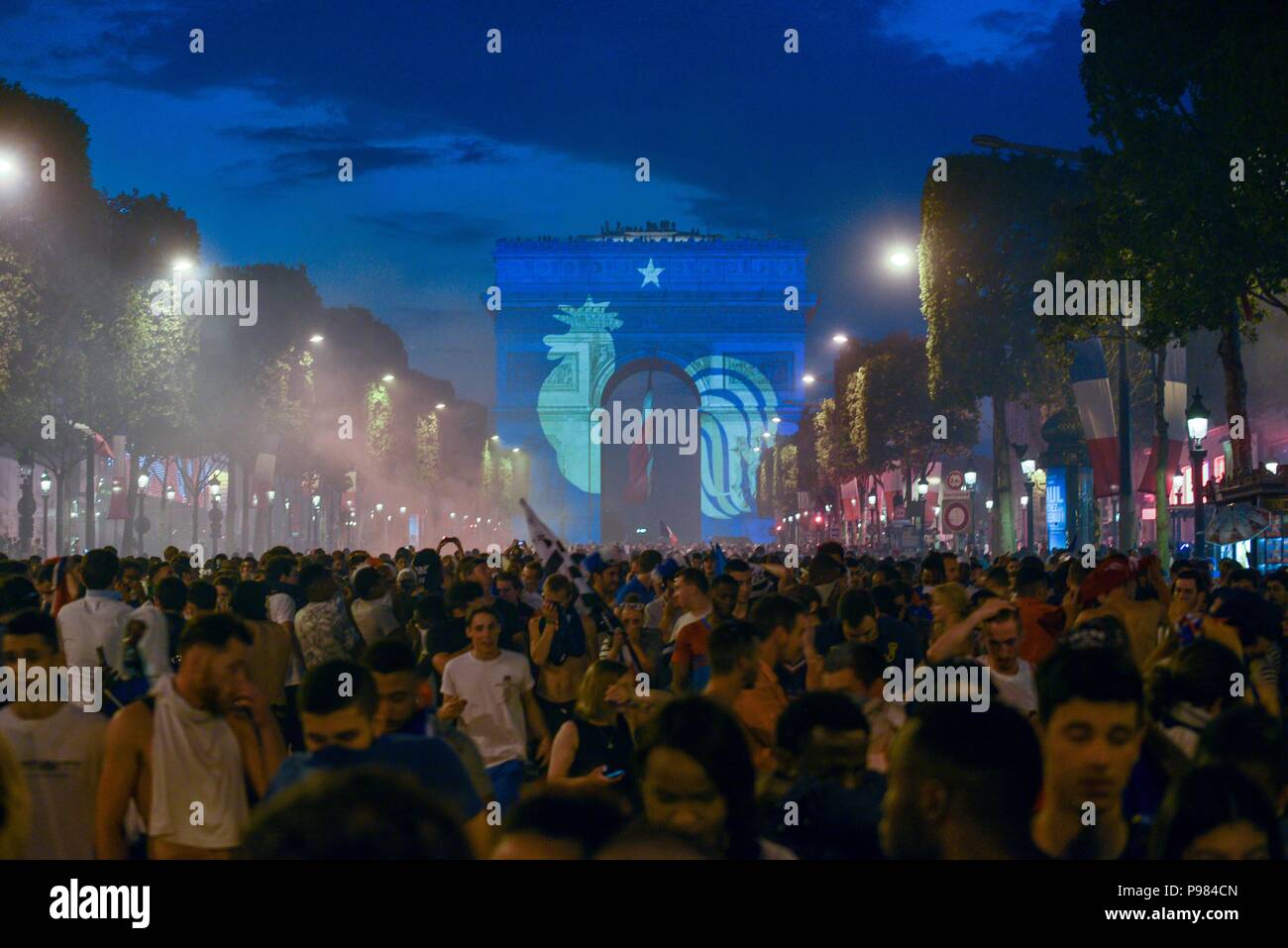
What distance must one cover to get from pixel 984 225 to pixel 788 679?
40.2 m

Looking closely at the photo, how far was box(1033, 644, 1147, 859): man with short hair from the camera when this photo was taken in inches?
211

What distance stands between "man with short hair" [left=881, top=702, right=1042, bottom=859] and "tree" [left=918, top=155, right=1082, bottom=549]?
44.6 meters

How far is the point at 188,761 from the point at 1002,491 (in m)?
44.9

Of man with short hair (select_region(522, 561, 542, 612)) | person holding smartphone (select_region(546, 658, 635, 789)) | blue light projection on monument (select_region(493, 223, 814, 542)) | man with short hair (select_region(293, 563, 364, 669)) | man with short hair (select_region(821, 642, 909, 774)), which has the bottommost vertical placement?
person holding smartphone (select_region(546, 658, 635, 789))

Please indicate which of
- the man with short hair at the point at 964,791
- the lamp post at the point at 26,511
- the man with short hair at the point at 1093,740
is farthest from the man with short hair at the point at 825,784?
the lamp post at the point at 26,511

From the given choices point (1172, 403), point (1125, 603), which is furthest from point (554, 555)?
point (1172, 403)

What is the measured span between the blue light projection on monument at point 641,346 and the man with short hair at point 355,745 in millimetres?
113439

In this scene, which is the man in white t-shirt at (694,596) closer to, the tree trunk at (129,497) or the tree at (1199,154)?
the tree at (1199,154)

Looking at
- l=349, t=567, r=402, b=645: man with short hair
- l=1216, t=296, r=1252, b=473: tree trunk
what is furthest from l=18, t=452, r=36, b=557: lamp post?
l=349, t=567, r=402, b=645: man with short hair

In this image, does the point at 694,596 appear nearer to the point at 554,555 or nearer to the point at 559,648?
the point at 559,648

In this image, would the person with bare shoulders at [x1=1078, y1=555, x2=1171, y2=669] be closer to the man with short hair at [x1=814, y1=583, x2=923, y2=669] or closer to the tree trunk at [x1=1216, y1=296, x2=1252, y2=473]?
the man with short hair at [x1=814, y1=583, x2=923, y2=669]

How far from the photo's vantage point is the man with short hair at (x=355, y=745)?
5.87 m

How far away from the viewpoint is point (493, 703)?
9.39 m
